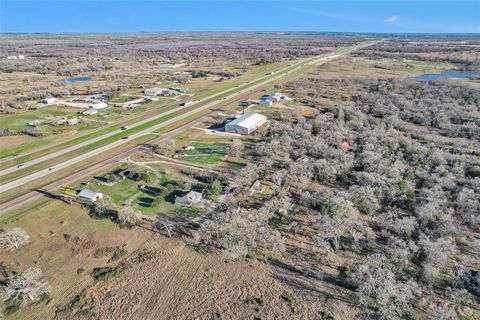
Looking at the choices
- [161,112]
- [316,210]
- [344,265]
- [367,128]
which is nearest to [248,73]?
[161,112]

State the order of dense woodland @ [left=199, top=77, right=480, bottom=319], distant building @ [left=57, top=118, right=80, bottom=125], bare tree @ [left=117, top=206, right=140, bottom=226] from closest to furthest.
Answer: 1. dense woodland @ [left=199, top=77, right=480, bottom=319]
2. bare tree @ [left=117, top=206, right=140, bottom=226]
3. distant building @ [left=57, top=118, right=80, bottom=125]

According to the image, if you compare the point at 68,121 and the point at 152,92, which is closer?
the point at 68,121

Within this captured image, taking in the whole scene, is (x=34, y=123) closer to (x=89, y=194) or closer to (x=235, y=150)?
(x=89, y=194)

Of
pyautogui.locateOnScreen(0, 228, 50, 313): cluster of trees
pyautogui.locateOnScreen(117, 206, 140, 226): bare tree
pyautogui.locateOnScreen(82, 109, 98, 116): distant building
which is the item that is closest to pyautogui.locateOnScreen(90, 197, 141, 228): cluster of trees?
pyautogui.locateOnScreen(117, 206, 140, 226): bare tree

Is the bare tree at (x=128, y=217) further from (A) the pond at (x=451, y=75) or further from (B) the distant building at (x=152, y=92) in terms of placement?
(A) the pond at (x=451, y=75)

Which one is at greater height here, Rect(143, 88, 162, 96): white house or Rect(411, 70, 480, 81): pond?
Rect(411, 70, 480, 81): pond

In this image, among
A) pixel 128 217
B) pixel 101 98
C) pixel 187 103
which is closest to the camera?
pixel 128 217

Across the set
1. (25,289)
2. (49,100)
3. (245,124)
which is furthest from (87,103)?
(25,289)

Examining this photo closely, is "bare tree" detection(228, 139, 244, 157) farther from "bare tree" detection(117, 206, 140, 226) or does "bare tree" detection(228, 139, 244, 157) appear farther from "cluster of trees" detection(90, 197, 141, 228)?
"bare tree" detection(117, 206, 140, 226)
